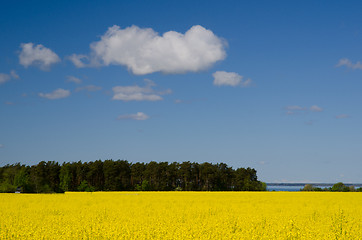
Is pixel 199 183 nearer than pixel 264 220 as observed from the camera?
No

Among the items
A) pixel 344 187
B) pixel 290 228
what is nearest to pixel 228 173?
pixel 344 187

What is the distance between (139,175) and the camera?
344 feet

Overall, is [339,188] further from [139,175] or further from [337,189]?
[139,175]

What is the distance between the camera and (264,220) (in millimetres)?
17203

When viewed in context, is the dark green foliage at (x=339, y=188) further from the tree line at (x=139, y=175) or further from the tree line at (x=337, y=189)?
the tree line at (x=139, y=175)

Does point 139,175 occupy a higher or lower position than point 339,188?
higher

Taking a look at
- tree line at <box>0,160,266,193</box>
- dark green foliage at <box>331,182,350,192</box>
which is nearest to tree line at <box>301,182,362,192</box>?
dark green foliage at <box>331,182,350,192</box>

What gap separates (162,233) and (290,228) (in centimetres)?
465

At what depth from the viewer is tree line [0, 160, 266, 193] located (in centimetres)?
9994

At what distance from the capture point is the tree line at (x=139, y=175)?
9994 centimetres

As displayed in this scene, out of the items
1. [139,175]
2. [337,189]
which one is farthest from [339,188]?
[139,175]

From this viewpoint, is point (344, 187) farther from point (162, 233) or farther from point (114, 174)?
point (162, 233)

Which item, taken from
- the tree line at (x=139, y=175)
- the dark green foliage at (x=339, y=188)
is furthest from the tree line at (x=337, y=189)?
the tree line at (x=139, y=175)

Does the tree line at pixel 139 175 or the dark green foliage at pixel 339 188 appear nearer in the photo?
the dark green foliage at pixel 339 188
